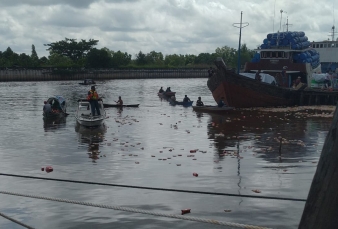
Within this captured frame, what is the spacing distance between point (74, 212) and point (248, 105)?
34.4 metres

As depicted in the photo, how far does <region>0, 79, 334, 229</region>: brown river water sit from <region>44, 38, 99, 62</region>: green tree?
129 m

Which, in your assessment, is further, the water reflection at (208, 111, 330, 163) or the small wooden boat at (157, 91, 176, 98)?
the small wooden boat at (157, 91, 176, 98)

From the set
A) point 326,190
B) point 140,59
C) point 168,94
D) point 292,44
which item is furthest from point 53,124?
point 140,59

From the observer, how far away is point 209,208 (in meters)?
13.0

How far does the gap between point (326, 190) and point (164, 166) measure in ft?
50.3

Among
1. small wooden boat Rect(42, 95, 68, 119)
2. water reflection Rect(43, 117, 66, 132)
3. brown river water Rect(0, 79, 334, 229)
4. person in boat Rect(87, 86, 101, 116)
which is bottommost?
water reflection Rect(43, 117, 66, 132)

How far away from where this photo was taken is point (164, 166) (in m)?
19.4

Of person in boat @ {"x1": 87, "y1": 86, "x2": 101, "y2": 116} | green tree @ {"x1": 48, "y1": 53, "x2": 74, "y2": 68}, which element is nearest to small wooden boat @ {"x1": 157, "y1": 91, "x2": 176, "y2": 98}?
person in boat @ {"x1": 87, "y1": 86, "x2": 101, "y2": 116}

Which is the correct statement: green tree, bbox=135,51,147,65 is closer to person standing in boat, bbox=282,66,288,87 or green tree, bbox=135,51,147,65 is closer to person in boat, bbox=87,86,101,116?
person standing in boat, bbox=282,66,288,87

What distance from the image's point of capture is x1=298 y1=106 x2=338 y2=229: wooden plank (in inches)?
162

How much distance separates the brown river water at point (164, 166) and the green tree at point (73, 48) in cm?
12931

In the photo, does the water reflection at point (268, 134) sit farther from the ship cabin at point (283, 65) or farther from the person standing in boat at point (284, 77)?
the ship cabin at point (283, 65)

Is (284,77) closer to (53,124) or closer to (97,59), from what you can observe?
(53,124)

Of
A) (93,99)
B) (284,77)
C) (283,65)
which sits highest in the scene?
(283,65)
